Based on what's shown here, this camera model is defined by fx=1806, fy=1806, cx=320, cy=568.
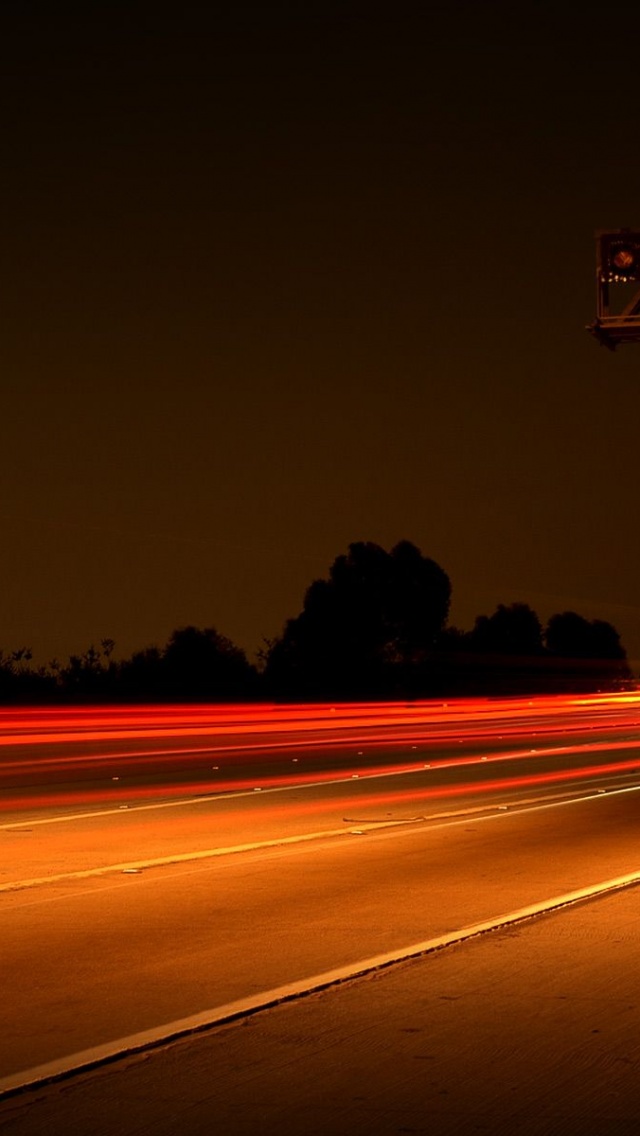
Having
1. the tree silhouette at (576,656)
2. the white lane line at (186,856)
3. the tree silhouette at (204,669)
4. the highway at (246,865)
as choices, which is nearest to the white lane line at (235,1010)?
the highway at (246,865)

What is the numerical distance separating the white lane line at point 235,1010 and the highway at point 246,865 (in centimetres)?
5

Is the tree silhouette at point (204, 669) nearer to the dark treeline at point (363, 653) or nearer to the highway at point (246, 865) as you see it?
the dark treeline at point (363, 653)

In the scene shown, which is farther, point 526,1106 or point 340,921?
point 340,921

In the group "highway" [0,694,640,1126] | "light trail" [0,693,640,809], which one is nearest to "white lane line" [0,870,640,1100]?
"highway" [0,694,640,1126]

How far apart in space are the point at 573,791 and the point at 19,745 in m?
16.8

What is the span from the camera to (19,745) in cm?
3862

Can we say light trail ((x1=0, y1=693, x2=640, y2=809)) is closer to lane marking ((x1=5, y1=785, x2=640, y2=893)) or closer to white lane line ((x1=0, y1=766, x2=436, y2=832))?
white lane line ((x1=0, y1=766, x2=436, y2=832))

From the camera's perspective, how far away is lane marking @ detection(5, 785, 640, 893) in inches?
568

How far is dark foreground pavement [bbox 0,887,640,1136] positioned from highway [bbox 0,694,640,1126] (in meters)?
0.45

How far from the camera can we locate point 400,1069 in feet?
24.6

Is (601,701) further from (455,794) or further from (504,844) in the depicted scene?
(504,844)

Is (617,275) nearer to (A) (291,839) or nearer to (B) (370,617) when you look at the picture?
(A) (291,839)

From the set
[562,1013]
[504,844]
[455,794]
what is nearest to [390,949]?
[562,1013]

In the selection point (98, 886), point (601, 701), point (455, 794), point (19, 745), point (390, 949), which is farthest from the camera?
point (601, 701)
